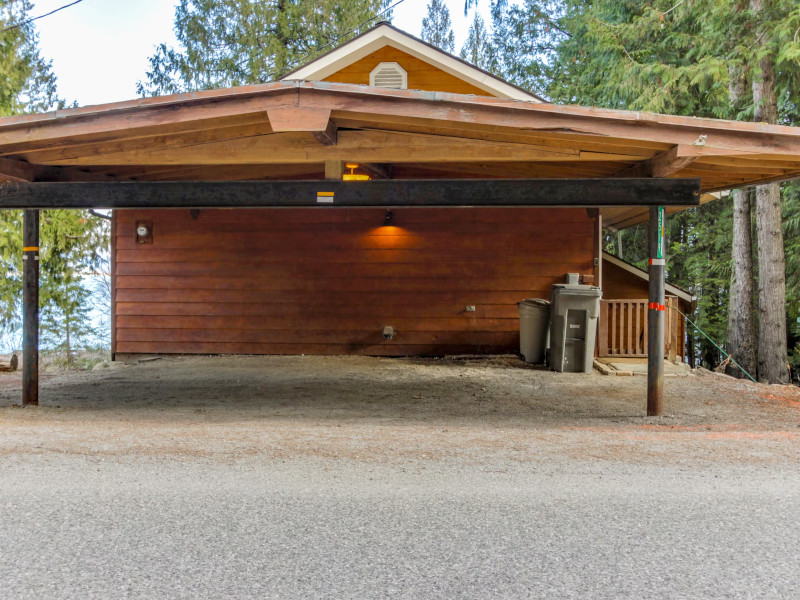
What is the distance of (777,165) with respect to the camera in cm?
665

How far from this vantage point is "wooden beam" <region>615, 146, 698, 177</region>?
232 inches

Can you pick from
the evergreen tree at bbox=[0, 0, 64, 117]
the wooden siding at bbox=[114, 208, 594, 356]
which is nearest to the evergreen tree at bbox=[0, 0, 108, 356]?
the evergreen tree at bbox=[0, 0, 64, 117]

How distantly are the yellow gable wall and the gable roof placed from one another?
0.32 ft

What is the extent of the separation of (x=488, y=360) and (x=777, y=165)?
18.2 ft

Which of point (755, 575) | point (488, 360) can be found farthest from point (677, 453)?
point (488, 360)

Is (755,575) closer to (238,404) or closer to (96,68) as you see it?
(238,404)

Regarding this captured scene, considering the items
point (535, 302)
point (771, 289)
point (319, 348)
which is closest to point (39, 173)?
point (319, 348)

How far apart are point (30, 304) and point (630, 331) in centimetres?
849

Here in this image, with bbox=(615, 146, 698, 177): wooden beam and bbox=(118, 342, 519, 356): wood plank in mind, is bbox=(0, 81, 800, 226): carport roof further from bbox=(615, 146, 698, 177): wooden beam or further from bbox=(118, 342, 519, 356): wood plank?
bbox=(118, 342, 519, 356): wood plank

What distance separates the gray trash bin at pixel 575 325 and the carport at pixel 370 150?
8.81ft

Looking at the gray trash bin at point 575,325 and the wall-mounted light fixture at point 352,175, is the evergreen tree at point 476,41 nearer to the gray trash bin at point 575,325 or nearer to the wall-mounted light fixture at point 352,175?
the gray trash bin at point 575,325

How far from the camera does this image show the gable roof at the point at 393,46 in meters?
12.1

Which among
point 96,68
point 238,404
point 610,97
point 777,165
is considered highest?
point 96,68

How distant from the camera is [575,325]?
10.1 meters
